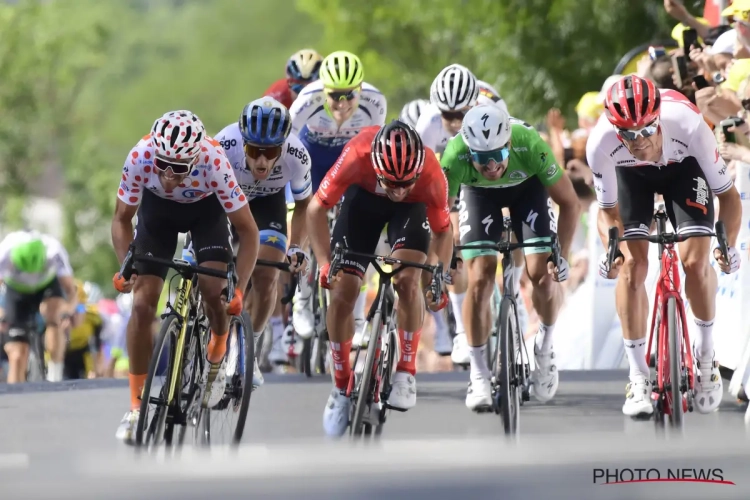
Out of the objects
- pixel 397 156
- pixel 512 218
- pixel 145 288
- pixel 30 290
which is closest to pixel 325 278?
pixel 397 156

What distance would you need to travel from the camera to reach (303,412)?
29.6 ft

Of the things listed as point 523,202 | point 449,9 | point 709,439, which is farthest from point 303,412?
point 449,9

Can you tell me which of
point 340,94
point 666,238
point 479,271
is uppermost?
point 340,94

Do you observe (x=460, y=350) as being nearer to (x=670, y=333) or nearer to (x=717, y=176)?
(x=717, y=176)

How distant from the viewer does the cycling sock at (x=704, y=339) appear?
7.27 m

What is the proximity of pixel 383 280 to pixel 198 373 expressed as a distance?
1.02 meters

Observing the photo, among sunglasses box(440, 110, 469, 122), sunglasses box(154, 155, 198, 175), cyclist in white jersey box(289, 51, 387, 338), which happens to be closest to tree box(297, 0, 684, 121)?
cyclist in white jersey box(289, 51, 387, 338)

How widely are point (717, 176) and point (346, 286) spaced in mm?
1970

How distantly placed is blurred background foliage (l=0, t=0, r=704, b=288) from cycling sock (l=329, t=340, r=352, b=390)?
11.5 meters

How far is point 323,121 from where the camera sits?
10508 millimetres

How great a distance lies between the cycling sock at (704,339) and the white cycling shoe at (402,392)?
4.94 ft

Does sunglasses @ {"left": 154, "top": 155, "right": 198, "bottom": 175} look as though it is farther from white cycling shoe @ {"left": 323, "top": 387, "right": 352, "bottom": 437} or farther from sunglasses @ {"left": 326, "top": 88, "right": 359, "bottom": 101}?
sunglasses @ {"left": 326, "top": 88, "right": 359, "bottom": 101}

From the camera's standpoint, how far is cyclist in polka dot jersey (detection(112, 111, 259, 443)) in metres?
6.71

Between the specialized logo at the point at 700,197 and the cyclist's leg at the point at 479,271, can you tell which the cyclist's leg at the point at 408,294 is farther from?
the specialized logo at the point at 700,197
